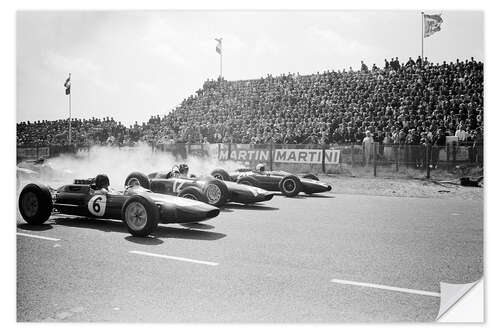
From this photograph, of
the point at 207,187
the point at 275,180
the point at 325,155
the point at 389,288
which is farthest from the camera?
the point at 275,180

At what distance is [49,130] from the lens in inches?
229

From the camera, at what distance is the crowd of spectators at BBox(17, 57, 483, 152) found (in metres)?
5.36

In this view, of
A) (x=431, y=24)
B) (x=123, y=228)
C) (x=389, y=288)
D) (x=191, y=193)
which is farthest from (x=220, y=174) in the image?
(x=389, y=288)

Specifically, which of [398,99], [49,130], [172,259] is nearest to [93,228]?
[49,130]

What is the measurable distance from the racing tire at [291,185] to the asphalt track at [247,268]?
7.17 feet

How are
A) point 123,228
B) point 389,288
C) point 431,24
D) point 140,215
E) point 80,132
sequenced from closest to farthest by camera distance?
point 389,288 < point 431,24 < point 140,215 < point 123,228 < point 80,132

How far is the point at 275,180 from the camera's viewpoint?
818 cm

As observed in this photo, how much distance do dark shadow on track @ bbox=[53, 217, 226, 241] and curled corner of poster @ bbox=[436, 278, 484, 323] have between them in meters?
2.54

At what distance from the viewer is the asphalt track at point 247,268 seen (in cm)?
378

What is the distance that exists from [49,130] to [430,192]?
5.15 m

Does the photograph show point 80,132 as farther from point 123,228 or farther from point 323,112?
point 323,112

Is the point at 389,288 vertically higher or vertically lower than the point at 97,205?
lower

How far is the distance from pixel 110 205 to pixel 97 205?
21 cm

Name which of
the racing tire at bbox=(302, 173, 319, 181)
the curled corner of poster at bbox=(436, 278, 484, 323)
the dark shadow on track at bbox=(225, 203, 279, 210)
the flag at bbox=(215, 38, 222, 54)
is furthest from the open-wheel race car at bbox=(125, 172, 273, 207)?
the curled corner of poster at bbox=(436, 278, 484, 323)
